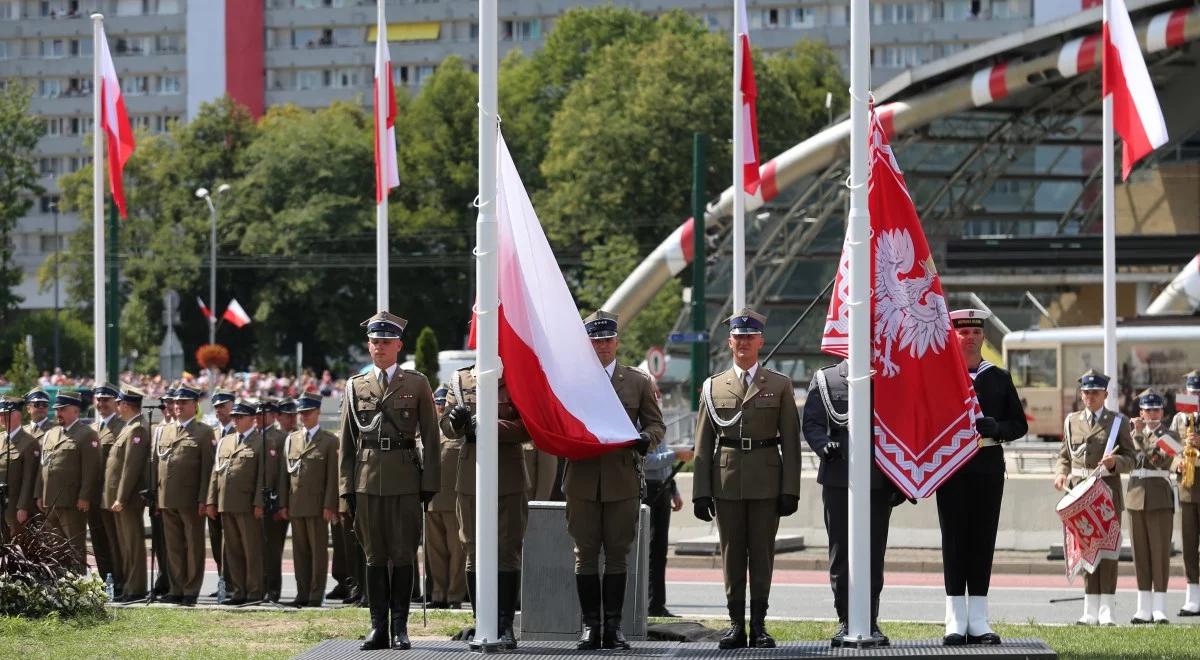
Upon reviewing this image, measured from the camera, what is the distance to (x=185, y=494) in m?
15.9

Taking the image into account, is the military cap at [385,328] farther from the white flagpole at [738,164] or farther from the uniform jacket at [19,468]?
the white flagpole at [738,164]

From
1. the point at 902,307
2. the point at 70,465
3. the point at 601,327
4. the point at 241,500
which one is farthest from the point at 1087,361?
the point at 902,307

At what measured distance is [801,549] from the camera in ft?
66.8

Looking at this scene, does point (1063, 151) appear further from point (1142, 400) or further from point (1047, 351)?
point (1142, 400)

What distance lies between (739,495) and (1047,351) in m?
33.4

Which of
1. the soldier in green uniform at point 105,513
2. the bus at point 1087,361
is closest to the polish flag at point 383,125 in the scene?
the soldier in green uniform at point 105,513

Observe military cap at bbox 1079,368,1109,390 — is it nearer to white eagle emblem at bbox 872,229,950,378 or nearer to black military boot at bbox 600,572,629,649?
white eagle emblem at bbox 872,229,950,378

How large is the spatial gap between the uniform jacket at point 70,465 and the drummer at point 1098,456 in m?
8.39

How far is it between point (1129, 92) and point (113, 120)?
12034 mm

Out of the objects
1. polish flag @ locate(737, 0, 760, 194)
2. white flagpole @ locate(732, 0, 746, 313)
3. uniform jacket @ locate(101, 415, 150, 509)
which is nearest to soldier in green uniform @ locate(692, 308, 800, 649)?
uniform jacket @ locate(101, 415, 150, 509)

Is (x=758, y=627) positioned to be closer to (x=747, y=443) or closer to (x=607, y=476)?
(x=747, y=443)

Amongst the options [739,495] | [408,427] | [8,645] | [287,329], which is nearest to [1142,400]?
[739,495]

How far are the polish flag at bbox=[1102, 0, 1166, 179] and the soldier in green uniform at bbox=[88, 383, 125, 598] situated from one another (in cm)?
981

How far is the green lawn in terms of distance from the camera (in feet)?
A: 34.8
